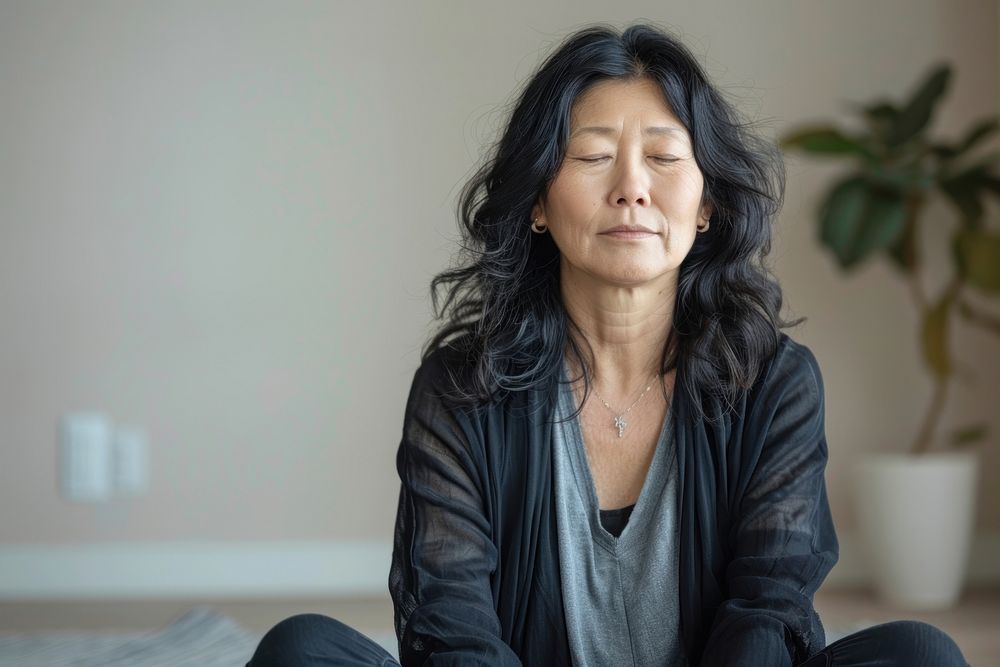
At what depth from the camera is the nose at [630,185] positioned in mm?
1562

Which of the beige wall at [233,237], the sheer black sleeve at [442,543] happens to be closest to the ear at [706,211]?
the sheer black sleeve at [442,543]

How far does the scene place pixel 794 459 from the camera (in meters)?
1.60

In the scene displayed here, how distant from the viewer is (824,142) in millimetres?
3371

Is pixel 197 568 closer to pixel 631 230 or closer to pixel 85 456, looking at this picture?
pixel 85 456

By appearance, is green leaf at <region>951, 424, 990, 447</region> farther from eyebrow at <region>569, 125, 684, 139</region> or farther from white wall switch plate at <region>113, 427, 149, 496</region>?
white wall switch plate at <region>113, 427, 149, 496</region>

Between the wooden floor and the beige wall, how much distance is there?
9.4 inches

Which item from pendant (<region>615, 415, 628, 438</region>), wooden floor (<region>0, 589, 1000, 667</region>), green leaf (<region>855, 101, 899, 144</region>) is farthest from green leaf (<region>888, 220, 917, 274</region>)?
pendant (<region>615, 415, 628, 438</region>)

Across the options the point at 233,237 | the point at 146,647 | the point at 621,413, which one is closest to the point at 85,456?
the point at 233,237

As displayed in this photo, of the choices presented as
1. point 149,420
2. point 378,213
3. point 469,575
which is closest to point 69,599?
point 149,420

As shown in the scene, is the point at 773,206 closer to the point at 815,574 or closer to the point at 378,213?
the point at 815,574

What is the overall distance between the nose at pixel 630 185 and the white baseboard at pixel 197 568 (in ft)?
7.65

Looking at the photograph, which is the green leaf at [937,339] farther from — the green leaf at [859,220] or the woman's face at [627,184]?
the woman's face at [627,184]

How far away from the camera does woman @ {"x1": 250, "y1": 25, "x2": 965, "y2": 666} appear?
5.16ft

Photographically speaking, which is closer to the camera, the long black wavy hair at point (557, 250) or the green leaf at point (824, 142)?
the long black wavy hair at point (557, 250)
